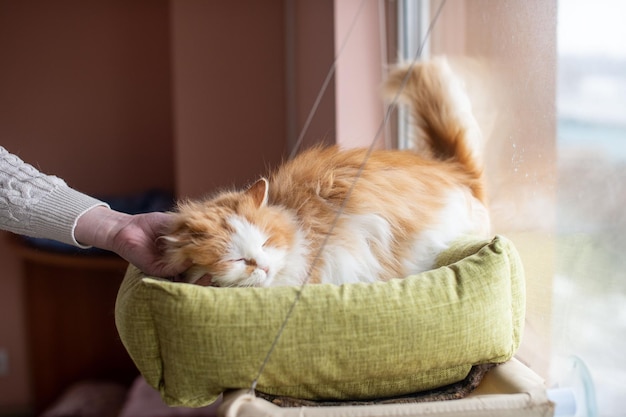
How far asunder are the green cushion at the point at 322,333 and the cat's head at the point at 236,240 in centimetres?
11

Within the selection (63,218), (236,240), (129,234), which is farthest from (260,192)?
(63,218)

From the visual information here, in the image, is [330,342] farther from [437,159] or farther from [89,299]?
[89,299]

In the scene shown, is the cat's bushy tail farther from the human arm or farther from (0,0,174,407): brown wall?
(0,0,174,407): brown wall

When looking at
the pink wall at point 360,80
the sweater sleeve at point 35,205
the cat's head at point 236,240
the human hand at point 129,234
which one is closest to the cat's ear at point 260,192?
the cat's head at point 236,240

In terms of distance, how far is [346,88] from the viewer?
2.12 metres

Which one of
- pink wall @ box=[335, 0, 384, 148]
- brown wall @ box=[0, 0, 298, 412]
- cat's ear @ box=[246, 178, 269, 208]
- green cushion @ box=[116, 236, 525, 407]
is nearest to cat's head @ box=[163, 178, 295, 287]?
cat's ear @ box=[246, 178, 269, 208]

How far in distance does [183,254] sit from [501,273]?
48 centimetres

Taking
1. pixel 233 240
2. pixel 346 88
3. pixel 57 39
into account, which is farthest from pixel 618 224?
pixel 57 39

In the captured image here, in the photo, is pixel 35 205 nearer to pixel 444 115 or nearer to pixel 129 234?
pixel 129 234

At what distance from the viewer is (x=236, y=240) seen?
1.05 meters

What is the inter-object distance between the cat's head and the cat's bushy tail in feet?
1.42

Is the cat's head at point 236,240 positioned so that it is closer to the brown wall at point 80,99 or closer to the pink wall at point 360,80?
the pink wall at point 360,80

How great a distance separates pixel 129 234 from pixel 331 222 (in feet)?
1.11

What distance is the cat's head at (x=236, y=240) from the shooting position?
1.04 meters
